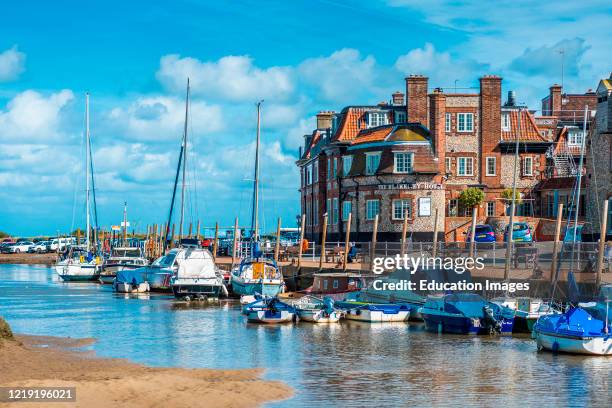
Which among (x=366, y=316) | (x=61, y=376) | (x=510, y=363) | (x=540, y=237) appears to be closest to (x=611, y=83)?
(x=540, y=237)

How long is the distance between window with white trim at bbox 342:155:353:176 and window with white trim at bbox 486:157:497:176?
11.5m

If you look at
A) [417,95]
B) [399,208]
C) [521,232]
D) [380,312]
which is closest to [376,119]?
[417,95]

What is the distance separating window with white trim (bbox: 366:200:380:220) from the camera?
244 ft

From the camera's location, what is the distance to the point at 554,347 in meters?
33.9

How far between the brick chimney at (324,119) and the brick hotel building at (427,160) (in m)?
9.99

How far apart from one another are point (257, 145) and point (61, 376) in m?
45.2

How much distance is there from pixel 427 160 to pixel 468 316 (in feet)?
114

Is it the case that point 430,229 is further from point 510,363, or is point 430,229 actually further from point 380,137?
point 510,363

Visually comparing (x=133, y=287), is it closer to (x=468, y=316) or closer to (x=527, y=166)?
(x=527, y=166)

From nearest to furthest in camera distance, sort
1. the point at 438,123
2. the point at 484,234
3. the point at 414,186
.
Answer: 1. the point at 484,234
2. the point at 414,186
3. the point at 438,123

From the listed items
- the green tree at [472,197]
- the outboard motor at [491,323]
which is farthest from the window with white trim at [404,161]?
the outboard motor at [491,323]

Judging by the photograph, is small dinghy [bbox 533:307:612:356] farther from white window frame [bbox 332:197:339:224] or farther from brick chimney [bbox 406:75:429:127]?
white window frame [bbox 332:197:339:224]

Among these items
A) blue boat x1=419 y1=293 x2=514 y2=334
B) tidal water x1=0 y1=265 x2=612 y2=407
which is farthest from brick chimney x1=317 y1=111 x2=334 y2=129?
blue boat x1=419 y1=293 x2=514 y2=334

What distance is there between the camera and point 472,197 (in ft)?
246
